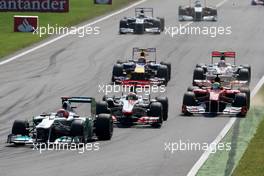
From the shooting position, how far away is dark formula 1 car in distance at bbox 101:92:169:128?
38969 mm

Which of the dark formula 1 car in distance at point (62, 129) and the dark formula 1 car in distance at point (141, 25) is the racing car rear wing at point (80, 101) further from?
the dark formula 1 car in distance at point (141, 25)

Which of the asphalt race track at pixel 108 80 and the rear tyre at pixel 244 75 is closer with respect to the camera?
the asphalt race track at pixel 108 80

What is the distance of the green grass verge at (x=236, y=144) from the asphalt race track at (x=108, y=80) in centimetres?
Answer: 58

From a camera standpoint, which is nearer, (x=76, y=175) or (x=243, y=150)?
(x=76, y=175)

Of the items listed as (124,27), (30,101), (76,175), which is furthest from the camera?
(124,27)

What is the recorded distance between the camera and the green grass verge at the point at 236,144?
3108 centimetres

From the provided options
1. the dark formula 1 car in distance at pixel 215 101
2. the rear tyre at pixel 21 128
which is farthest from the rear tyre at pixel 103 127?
the dark formula 1 car in distance at pixel 215 101

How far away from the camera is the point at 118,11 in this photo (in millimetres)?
90188

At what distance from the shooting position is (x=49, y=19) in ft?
270

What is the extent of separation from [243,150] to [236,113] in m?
7.71

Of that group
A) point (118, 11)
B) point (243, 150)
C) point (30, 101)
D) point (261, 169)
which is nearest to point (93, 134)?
point (243, 150)

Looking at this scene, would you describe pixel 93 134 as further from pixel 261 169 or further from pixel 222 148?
pixel 261 169

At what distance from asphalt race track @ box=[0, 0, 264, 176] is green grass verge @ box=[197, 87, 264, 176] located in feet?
1.92

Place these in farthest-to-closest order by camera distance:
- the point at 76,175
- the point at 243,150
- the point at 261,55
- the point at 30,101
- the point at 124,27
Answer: the point at 124,27 → the point at 261,55 → the point at 30,101 → the point at 243,150 → the point at 76,175
